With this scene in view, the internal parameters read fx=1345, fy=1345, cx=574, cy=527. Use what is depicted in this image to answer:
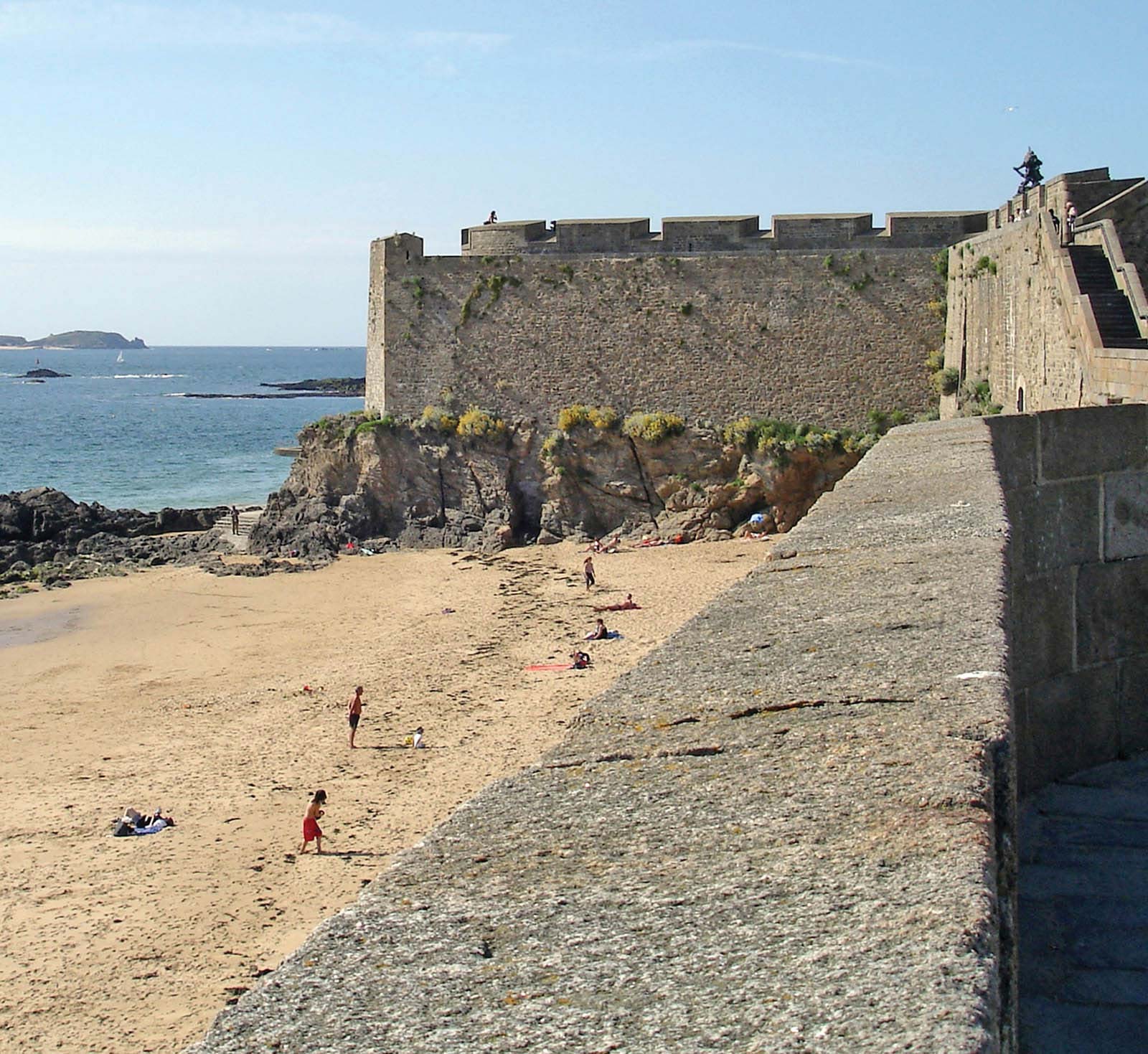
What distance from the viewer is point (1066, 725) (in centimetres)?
461

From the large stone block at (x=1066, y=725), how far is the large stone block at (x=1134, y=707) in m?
0.03

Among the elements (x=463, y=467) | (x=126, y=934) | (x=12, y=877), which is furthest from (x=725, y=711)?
(x=463, y=467)

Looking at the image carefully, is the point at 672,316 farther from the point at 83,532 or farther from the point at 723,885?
the point at 723,885

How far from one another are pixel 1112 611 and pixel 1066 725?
1.49 feet

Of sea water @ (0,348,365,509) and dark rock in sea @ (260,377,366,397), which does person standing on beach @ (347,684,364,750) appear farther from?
dark rock in sea @ (260,377,366,397)

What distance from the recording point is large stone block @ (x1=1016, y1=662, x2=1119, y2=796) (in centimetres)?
445

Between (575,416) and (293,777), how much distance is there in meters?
13.2

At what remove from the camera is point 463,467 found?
2870 centimetres

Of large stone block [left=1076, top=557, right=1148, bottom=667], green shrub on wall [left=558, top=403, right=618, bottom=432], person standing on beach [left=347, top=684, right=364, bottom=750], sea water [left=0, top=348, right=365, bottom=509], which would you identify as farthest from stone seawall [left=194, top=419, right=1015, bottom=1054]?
sea water [left=0, top=348, right=365, bottom=509]

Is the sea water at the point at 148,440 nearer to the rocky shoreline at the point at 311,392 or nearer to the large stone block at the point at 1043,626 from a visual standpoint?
the rocky shoreline at the point at 311,392

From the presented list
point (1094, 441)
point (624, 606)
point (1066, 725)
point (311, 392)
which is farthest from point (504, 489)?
point (311, 392)

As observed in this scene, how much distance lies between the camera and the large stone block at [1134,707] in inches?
188

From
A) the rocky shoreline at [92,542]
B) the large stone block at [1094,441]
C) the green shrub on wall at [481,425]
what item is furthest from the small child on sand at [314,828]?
the rocky shoreline at [92,542]

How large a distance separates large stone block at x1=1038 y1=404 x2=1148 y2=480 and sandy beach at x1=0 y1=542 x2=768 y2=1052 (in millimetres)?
Result: 2602
